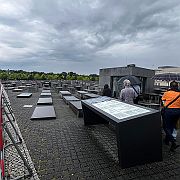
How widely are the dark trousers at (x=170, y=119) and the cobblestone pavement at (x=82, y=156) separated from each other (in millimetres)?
420

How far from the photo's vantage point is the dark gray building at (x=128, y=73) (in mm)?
14243

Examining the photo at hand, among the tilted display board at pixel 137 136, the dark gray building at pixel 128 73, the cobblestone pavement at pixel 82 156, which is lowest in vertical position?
the cobblestone pavement at pixel 82 156

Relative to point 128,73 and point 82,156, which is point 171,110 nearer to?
point 82,156

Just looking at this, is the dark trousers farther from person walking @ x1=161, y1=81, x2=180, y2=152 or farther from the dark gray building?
the dark gray building

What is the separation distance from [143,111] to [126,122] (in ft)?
2.01

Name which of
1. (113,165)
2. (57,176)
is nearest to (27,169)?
(57,176)

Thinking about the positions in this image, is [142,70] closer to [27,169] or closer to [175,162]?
[175,162]

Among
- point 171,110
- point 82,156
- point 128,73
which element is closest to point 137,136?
point 82,156

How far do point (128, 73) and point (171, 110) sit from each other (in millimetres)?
9837

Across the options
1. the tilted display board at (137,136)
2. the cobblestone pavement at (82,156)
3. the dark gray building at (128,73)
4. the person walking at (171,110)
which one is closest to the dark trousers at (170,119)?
the person walking at (171,110)

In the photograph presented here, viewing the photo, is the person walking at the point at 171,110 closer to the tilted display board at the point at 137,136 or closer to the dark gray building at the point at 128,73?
the tilted display board at the point at 137,136

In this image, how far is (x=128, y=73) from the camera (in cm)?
1396

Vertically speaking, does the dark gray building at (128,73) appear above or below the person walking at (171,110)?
above

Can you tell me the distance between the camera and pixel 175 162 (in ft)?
12.3
